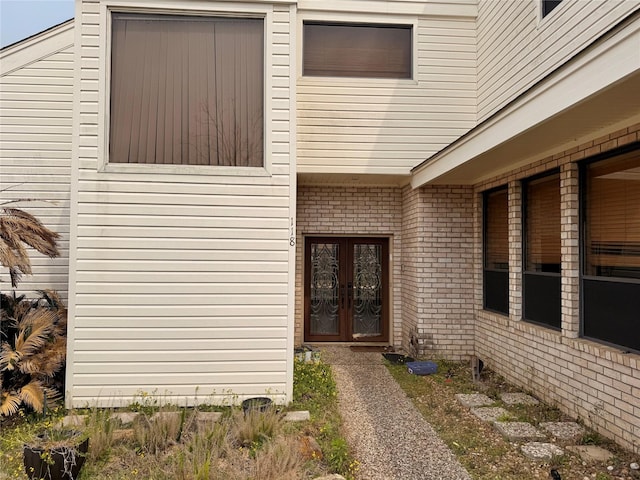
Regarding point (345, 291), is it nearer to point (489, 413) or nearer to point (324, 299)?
point (324, 299)

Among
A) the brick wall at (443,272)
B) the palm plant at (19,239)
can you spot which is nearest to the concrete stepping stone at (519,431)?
the brick wall at (443,272)

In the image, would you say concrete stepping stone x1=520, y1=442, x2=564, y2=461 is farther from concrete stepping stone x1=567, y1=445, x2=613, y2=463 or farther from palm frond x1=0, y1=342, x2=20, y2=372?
palm frond x1=0, y1=342, x2=20, y2=372

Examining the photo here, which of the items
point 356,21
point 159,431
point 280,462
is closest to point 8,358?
point 159,431

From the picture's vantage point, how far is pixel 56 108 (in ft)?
Result: 24.9

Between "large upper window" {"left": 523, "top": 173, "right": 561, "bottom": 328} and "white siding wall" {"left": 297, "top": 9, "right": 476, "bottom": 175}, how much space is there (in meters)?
2.23

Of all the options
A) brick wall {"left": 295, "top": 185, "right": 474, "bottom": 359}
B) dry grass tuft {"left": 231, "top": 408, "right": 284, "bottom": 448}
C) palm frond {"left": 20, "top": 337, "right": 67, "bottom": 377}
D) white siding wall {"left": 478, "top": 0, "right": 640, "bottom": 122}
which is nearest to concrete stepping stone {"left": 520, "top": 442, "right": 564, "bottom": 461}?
dry grass tuft {"left": 231, "top": 408, "right": 284, "bottom": 448}

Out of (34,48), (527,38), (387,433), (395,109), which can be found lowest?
(387,433)

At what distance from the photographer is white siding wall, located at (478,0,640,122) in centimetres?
496

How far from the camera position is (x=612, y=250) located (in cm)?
455

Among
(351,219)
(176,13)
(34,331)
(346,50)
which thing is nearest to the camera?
(34,331)

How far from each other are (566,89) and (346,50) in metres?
5.11

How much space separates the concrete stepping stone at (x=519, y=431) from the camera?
4.41 meters

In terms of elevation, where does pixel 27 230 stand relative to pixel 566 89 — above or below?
below

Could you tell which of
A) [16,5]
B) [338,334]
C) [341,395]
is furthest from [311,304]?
[16,5]
